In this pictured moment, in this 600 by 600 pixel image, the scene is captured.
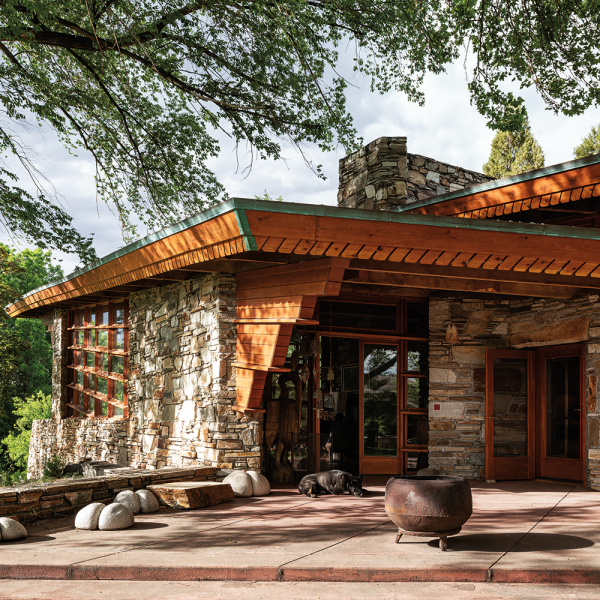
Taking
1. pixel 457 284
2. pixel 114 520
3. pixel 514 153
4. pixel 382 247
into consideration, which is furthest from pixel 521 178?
pixel 514 153

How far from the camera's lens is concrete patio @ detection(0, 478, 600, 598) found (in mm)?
3969

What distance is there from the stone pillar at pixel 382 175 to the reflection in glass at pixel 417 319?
1852 millimetres

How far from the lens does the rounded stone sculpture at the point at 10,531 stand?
496 cm

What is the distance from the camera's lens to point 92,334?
11.5m

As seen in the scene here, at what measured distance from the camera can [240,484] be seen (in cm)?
680

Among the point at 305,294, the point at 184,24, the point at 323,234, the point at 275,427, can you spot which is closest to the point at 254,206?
the point at 323,234

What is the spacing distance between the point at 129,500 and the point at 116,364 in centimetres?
480

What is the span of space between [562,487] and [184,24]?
7.97m

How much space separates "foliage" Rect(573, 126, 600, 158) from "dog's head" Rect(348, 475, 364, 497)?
2264cm

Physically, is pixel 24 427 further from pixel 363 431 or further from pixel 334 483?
pixel 334 483

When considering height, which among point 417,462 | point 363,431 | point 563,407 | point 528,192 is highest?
point 528,192

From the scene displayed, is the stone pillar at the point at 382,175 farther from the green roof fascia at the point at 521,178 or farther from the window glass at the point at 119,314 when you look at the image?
the window glass at the point at 119,314

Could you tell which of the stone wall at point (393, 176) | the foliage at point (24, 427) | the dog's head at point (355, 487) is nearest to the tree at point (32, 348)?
Answer: the foliage at point (24, 427)

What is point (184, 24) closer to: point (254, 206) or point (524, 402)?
point (254, 206)
